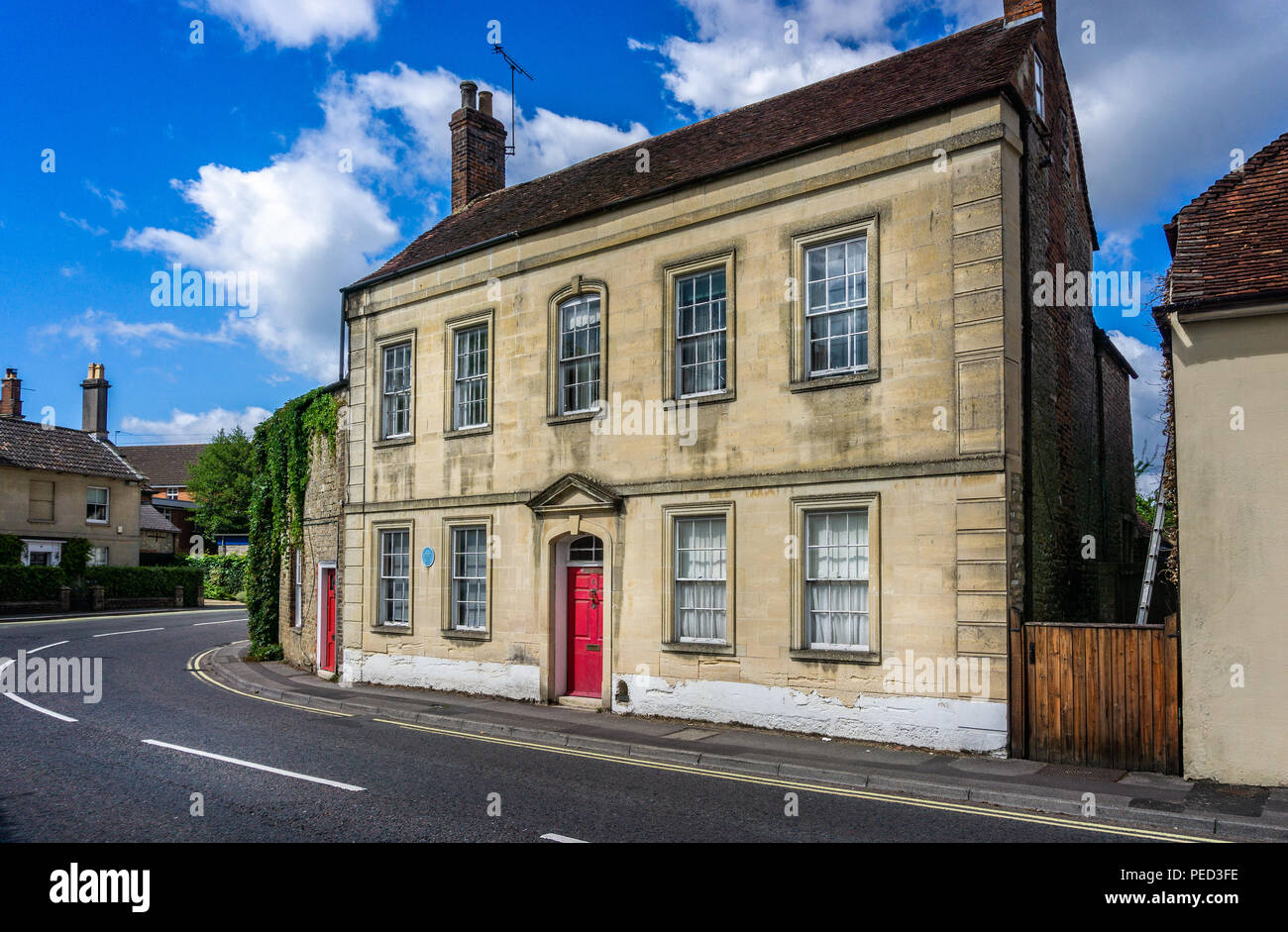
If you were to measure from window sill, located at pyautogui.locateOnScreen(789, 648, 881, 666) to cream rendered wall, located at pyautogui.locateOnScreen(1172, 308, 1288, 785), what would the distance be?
11.6 feet

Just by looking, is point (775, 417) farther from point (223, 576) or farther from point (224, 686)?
point (223, 576)

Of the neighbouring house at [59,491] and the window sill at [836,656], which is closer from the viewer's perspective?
the window sill at [836,656]

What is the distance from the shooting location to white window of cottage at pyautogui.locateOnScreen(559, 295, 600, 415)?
53.7ft

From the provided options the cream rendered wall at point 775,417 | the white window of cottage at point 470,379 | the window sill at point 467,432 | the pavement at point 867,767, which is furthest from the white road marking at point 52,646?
the white window of cottage at point 470,379

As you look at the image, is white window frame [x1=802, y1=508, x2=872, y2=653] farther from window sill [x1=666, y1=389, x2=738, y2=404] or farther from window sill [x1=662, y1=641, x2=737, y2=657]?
window sill [x1=666, y1=389, x2=738, y2=404]

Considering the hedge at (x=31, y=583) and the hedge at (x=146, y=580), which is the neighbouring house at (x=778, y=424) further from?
the hedge at (x=146, y=580)

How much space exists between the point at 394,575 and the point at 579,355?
6.41 m

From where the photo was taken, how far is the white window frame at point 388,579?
19.2 metres

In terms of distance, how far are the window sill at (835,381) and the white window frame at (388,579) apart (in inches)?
358

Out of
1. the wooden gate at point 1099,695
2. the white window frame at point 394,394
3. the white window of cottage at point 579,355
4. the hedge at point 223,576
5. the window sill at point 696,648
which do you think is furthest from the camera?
the hedge at point 223,576

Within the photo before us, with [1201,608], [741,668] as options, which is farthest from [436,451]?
[1201,608]

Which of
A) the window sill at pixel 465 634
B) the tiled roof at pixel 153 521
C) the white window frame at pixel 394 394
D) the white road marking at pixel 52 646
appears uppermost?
the white window frame at pixel 394 394

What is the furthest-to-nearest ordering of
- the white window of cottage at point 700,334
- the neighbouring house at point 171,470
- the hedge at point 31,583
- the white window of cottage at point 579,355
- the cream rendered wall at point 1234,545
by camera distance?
the neighbouring house at point 171,470
the hedge at point 31,583
the white window of cottage at point 579,355
the white window of cottage at point 700,334
the cream rendered wall at point 1234,545

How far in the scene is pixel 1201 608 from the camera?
10461 millimetres
